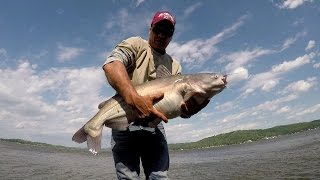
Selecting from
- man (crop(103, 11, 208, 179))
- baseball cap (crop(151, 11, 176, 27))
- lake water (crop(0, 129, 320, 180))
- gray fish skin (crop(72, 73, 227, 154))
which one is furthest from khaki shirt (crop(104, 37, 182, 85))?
lake water (crop(0, 129, 320, 180))

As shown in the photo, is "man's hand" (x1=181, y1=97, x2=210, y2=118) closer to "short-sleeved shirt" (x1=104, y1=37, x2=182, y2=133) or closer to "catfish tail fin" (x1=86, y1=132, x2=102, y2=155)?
"short-sleeved shirt" (x1=104, y1=37, x2=182, y2=133)

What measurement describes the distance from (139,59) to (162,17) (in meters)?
0.83

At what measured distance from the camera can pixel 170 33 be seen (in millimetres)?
5879

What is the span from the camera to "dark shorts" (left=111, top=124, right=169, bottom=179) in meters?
5.79

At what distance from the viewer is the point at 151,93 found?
4.96 metres

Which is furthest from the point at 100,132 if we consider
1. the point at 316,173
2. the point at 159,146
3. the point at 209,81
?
the point at 316,173

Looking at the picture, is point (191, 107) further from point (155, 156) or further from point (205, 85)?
point (155, 156)

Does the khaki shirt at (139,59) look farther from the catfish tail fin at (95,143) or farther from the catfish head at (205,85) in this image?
the catfish tail fin at (95,143)

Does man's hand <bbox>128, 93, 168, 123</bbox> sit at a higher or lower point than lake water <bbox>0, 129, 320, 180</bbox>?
higher

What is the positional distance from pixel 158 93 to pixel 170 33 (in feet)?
4.85

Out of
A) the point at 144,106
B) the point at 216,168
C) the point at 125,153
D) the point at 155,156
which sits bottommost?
the point at 216,168

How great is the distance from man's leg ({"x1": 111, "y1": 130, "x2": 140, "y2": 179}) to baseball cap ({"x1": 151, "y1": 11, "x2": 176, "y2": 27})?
2022mm

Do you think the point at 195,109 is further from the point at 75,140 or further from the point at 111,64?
the point at 75,140

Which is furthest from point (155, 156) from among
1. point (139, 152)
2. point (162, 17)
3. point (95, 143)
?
point (162, 17)
